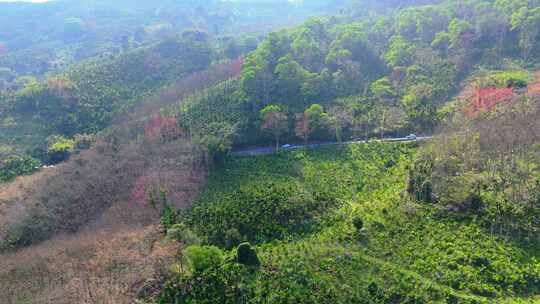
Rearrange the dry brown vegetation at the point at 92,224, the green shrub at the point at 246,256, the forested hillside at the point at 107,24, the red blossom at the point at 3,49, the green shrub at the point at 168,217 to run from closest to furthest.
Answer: the dry brown vegetation at the point at 92,224
the green shrub at the point at 246,256
the green shrub at the point at 168,217
the forested hillside at the point at 107,24
the red blossom at the point at 3,49

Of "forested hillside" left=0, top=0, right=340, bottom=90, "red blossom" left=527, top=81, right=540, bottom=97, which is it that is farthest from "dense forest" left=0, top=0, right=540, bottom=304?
"forested hillside" left=0, top=0, right=340, bottom=90

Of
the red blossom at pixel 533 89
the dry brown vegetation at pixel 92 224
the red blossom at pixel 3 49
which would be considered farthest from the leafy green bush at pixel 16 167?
the red blossom at pixel 3 49

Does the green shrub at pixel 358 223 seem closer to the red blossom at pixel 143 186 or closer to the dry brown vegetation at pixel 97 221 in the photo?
the dry brown vegetation at pixel 97 221

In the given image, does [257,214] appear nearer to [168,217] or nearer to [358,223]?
[168,217]

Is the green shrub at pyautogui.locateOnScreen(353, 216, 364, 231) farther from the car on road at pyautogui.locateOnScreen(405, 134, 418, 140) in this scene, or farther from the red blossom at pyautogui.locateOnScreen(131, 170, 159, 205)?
the red blossom at pyautogui.locateOnScreen(131, 170, 159, 205)

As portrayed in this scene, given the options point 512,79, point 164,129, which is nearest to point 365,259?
point 164,129

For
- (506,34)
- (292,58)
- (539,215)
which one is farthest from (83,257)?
(506,34)
